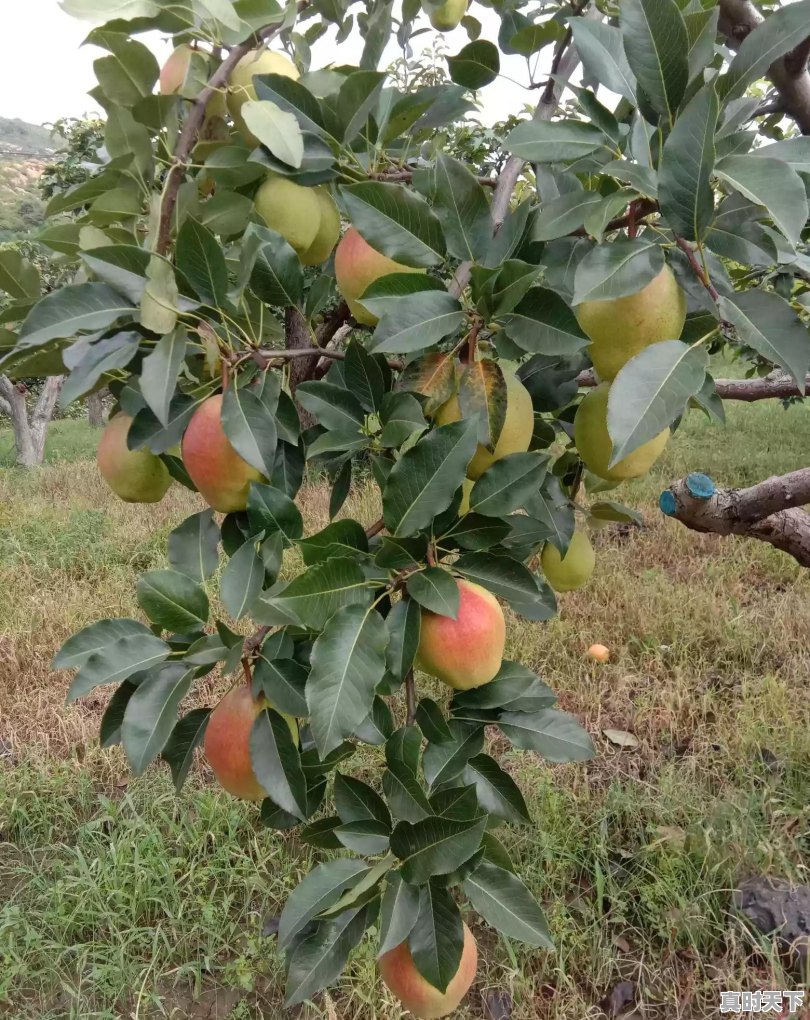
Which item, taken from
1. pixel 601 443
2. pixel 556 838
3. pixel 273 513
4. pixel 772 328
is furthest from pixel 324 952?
pixel 556 838

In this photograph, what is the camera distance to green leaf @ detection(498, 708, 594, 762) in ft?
2.08

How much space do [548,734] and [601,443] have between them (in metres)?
0.26

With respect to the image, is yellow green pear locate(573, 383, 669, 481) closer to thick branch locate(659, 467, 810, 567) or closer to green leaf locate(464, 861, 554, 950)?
green leaf locate(464, 861, 554, 950)

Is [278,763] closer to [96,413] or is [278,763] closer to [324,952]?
[324,952]

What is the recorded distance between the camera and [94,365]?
1.63ft

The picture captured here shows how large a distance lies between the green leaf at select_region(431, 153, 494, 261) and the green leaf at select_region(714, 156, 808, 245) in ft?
0.55

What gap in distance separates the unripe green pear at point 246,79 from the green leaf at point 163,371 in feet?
0.67

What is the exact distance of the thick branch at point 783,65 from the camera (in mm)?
821

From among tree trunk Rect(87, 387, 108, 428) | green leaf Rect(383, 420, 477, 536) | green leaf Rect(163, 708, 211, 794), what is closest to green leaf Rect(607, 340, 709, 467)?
green leaf Rect(383, 420, 477, 536)

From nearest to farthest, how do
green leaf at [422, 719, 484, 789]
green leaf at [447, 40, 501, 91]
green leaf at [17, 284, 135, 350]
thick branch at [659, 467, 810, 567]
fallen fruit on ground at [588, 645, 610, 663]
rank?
green leaf at [17, 284, 135, 350] < green leaf at [422, 719, 484, 789] < green leaf at [447, 40, 501, 91] < thick branch at [659, 467, 810, 567] < fallen fruit on ground at [588, 645, 610, 663]

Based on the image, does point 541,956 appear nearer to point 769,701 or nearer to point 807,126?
point 769,701

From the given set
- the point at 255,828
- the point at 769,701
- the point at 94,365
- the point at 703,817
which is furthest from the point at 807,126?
the point at 255,828

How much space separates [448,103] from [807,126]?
1.55 feet

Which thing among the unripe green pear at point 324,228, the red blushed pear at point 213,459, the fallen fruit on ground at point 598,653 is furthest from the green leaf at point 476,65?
the fallen fruit on ground at point 598,653
